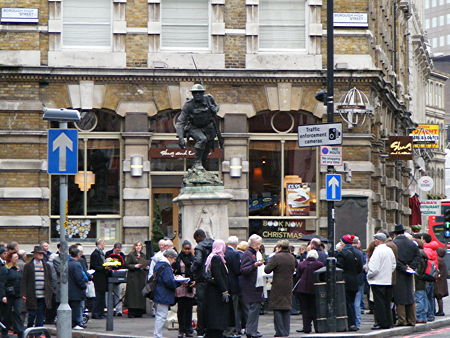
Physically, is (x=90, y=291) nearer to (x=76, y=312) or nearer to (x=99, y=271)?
(x=99, y=271)

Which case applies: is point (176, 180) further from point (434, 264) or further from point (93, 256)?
point (434, 264)

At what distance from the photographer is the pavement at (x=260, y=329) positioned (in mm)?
22781

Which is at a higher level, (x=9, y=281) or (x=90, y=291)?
(x=9, y=281)

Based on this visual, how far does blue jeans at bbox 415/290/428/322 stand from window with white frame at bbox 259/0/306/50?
1091cm

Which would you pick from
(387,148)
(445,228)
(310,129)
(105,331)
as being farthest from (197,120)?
(445,228)

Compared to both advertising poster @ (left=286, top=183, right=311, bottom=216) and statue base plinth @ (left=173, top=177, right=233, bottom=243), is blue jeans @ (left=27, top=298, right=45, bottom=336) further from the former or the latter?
advertising poster @ (left=286, top=183, right=311, bottom=216)

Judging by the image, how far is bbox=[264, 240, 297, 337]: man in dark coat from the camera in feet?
72.4

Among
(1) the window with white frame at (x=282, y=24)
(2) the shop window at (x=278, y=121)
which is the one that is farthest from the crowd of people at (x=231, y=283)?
(1) the window with white frame at (x=282, y=24)

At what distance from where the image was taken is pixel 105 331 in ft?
77.8

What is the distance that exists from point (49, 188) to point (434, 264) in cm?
1168

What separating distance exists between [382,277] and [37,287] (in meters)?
6.68

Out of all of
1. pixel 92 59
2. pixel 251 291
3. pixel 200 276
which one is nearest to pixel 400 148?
pixel 92 59

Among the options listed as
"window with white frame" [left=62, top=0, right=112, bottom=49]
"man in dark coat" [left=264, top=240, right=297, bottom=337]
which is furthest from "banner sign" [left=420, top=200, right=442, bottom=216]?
"man in dark coat" [left=264, top=240, right=297, bottom=337]

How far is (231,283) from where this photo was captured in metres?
21.8
